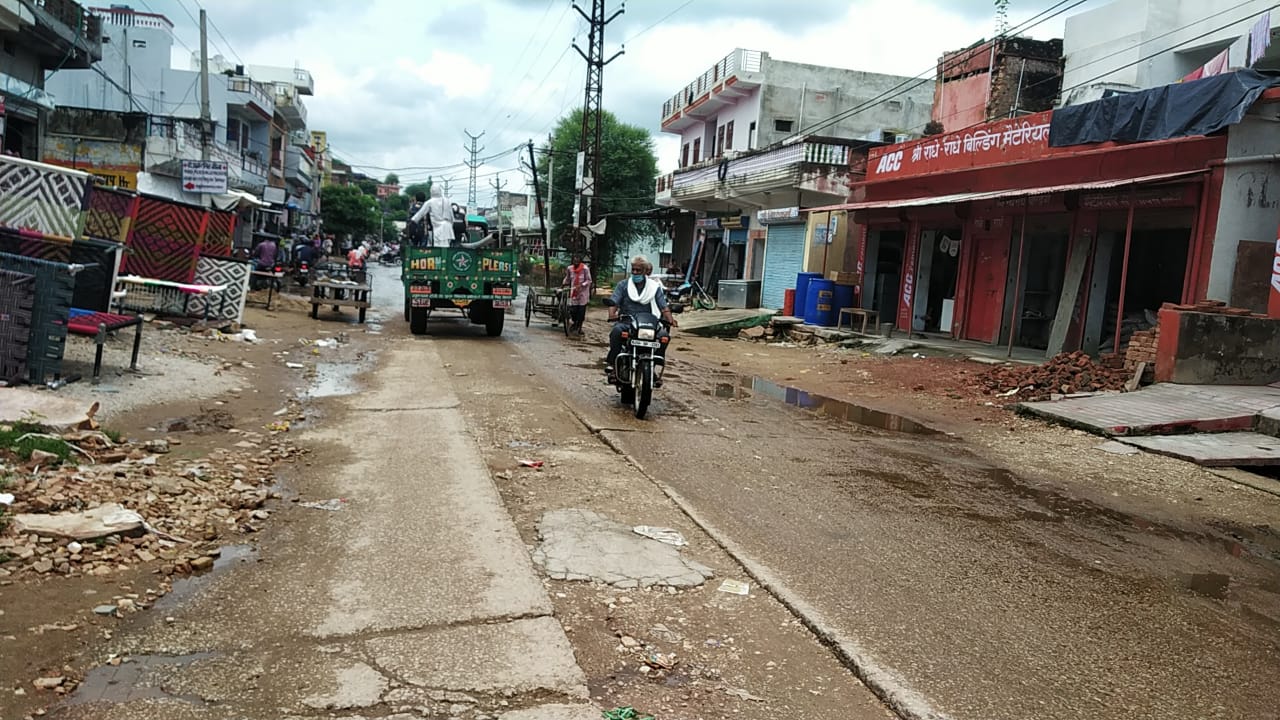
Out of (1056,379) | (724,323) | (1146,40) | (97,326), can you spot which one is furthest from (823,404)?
(1146,40)

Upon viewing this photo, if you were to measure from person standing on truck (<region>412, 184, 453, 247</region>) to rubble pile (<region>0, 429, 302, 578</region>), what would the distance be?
512 inches

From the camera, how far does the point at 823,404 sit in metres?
11.3

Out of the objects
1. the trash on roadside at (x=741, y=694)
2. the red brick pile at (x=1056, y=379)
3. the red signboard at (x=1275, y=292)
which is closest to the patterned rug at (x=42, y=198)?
the trash on roadside at (x=741, y=694)

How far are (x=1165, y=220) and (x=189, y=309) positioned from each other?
1543 cm

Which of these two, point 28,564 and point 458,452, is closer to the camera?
point 28,564

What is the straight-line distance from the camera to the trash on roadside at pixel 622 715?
2992mm

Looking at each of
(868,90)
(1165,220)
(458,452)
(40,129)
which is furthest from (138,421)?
(868,90)

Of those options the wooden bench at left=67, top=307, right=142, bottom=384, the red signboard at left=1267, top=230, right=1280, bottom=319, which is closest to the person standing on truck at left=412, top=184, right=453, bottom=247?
the wooden bench at left=67, top=307, right=142, bottom=384

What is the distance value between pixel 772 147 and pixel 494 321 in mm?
13125

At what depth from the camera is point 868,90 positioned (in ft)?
111

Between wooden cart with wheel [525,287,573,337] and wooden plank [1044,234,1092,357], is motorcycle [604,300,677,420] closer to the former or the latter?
wooden plank [1044,234,1092,357]

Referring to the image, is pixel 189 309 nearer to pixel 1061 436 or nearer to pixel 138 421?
pixel 138 421

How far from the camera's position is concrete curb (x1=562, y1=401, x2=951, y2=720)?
10.4ft

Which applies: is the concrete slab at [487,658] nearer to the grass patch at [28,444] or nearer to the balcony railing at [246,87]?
the grass patch at [28,444]
